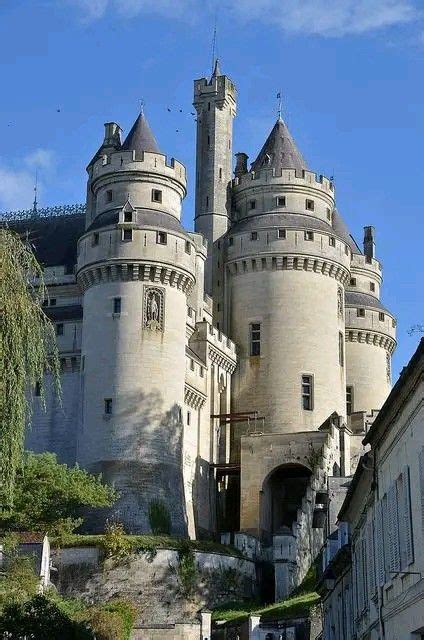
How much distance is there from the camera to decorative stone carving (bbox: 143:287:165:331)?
54.7m

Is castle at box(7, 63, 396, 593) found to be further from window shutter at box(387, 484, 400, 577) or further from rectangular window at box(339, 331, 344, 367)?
window shutter at box(387, 484, 400, 577)

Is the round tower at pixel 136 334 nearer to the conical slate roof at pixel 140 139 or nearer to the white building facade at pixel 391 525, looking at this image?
the conical slate roof at pixel 140 139

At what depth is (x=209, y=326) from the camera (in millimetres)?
61094

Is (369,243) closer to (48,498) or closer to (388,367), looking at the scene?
(388,367)

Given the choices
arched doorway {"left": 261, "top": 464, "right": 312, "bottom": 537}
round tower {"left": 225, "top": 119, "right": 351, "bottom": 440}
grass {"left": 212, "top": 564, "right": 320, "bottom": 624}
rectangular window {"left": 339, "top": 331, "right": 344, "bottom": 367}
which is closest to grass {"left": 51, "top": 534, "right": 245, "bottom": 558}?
grass {"left": 212, "top": 564, "right": 320, "bottom": 624}

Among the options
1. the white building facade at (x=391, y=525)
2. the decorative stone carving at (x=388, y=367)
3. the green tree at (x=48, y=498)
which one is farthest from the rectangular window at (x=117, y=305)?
the white building facade at (x=391, y=525)

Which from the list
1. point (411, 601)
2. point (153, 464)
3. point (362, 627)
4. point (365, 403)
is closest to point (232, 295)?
point (365, 403)

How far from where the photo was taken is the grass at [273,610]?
4169cm

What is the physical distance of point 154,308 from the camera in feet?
181

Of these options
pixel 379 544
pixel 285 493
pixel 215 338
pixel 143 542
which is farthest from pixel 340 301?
pixel 379 544

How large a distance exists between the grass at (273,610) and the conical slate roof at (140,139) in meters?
22.2

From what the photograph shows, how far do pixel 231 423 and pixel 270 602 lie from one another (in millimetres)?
13433

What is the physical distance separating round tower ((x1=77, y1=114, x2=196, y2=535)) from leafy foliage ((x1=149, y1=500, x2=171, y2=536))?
70 mm

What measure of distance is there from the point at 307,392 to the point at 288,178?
11.9 m
